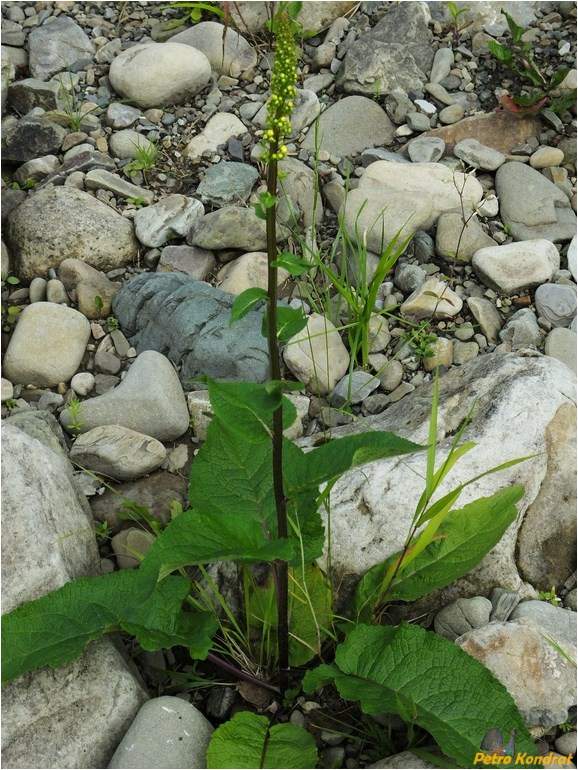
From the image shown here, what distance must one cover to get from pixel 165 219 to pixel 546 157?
1925 millimetres

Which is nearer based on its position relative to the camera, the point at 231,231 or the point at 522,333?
the point at 522,333

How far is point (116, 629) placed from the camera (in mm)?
2445

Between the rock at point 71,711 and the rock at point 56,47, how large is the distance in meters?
3.58

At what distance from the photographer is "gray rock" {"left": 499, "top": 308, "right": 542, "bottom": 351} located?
365cm

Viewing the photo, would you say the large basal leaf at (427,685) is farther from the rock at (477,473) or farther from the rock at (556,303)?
the rock at (556,303)

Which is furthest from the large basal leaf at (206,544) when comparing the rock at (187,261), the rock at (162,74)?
the rock at (162,74)

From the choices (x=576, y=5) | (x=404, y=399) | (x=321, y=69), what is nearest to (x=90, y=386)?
(x=404, y=399)

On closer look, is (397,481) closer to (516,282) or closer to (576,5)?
(516,282)

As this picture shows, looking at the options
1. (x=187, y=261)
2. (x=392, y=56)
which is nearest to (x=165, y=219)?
(x=187, y=261)

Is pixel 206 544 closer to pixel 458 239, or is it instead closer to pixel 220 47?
pixel 458 239

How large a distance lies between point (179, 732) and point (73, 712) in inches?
11.9

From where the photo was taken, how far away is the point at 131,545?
3008 millimetres

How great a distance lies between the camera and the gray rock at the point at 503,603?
103 inches

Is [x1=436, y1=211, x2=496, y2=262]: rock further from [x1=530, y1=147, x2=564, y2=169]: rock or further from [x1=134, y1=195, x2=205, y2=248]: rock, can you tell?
[x1=134, y1=195, x2=205, y2=248]: rock
